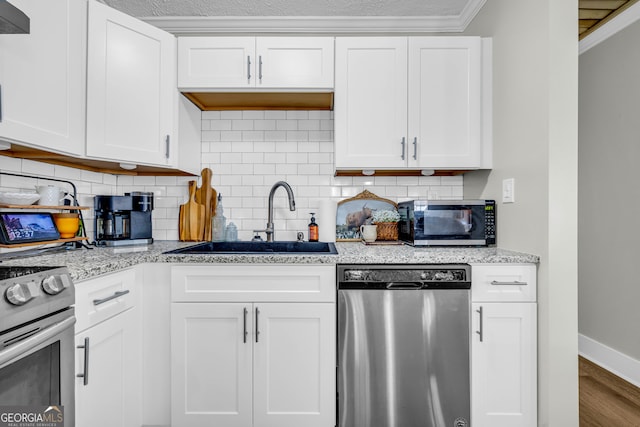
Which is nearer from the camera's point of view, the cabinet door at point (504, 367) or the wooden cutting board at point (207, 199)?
the cabinet door at point (504, 367)

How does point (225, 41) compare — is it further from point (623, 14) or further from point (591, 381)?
point (591, 381)

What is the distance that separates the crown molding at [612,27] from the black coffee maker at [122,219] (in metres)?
3.41

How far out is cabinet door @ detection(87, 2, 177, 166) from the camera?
1729 mm

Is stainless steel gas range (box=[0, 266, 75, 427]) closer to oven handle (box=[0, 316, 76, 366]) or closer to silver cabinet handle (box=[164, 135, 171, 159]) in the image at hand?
oven handle (box=[0, 316, 76, 366])

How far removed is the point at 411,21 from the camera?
2.38 m

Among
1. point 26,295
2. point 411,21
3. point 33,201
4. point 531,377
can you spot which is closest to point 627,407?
point 531,377

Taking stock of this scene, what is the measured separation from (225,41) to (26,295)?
5.48 feet

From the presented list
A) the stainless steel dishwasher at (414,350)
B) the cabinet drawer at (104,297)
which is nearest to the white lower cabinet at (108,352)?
the cabinet drawer at (104,297)

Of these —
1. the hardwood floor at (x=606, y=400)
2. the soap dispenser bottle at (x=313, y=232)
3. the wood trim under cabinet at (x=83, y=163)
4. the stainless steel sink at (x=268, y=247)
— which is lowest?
the hardwood floor at (x=606, y=400)

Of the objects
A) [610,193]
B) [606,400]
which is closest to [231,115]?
[610,193]

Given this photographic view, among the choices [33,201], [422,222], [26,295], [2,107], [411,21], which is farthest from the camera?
[411,21]

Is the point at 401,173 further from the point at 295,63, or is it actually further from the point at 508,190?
the point at 295,63

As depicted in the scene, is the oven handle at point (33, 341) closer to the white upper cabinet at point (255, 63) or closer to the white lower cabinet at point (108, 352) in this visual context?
the white lower cabinet at point (108, 352)

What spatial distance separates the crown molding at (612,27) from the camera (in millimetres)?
2326
